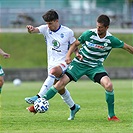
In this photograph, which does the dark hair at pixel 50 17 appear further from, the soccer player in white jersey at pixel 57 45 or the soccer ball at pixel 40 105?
the soccer ball at pixel 40 105

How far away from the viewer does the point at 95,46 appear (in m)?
13.1

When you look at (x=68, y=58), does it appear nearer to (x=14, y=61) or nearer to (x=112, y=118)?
(x=112, y=118)

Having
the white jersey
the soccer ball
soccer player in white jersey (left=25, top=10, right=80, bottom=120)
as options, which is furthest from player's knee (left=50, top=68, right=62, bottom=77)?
the soccer ball

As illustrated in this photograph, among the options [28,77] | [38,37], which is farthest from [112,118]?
[38,37]

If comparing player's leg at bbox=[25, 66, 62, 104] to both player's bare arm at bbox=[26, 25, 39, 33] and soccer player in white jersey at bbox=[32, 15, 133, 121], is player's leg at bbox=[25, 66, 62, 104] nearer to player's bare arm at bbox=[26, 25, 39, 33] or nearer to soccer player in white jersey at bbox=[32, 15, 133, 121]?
soccer player in white jersey at bbox=[32, 15, 133, 121]

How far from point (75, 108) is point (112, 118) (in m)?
1.05

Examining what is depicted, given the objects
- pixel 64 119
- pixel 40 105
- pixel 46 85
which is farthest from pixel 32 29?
pixel 64 119

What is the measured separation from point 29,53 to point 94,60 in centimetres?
2660

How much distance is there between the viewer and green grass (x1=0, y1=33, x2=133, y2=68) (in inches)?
1507

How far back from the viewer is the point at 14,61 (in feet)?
126

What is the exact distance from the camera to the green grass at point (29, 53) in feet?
126

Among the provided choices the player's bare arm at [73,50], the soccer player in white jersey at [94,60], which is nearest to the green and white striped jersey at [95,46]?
the soccer player in white jersey at [94,60]

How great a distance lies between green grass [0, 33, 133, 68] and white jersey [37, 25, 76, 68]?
78.6 ft

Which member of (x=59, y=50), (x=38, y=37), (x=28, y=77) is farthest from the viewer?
(x=38, y=37)
